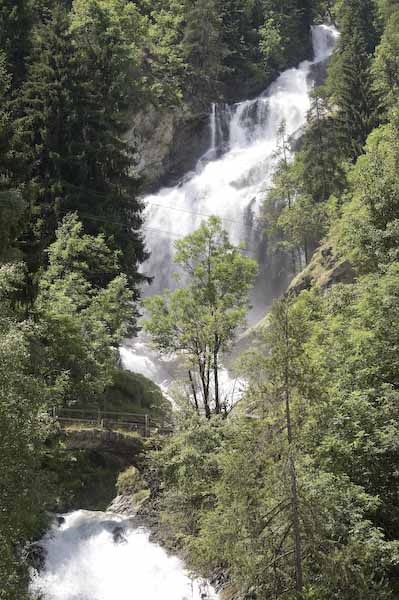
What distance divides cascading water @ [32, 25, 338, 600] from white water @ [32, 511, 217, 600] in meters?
0.03

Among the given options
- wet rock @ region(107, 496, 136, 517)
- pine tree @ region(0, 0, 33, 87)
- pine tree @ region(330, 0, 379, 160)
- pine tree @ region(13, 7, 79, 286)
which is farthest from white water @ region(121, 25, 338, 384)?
pine tree @ region(0, 0, 33, 87)

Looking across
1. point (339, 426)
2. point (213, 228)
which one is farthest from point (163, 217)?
point (339, 426)

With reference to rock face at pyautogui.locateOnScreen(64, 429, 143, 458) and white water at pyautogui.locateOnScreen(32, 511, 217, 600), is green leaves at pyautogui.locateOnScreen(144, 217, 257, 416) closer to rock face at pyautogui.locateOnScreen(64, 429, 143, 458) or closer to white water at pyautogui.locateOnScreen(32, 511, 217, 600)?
rock face at pyautogui.locateOnScreen(64, 429, 143, 458)

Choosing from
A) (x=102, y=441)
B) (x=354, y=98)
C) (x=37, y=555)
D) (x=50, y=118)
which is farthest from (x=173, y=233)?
(x=37, y=555)

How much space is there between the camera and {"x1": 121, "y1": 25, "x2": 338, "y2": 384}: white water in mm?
47125

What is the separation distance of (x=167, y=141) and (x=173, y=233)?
1185cm

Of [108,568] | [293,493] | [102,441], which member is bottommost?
[108,568]

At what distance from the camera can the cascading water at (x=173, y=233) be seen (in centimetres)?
2069

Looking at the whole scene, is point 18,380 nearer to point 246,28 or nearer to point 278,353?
point 278,353

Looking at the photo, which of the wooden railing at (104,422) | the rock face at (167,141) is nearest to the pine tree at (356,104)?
the rock face at (167,141)

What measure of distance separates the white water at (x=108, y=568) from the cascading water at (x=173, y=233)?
3 cm

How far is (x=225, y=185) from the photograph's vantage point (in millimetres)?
52531

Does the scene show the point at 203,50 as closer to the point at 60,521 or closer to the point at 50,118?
the point at 50,118

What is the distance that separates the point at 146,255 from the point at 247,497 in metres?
22.3
